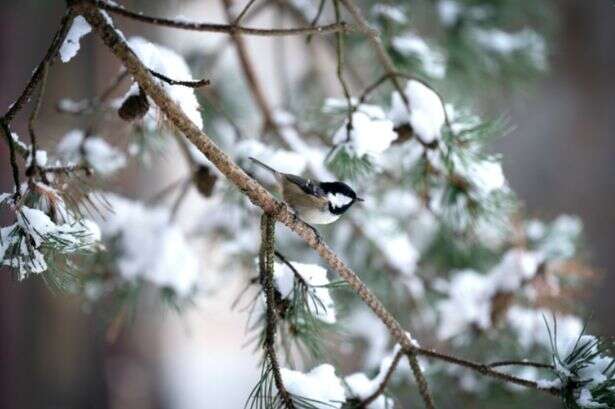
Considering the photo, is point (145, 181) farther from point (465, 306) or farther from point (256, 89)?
point (465, 306)

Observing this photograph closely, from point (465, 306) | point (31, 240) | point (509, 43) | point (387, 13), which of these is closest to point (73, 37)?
point (31, 240)

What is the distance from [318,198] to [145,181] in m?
2.46

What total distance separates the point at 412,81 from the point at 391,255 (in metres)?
0.55

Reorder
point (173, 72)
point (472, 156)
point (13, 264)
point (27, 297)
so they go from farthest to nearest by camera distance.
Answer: point (27, 297), point (472, 156), point (173, 72), point (13, 264)

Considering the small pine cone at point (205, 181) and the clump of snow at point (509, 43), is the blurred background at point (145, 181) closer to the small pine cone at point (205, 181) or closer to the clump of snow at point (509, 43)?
the clump of snow at point (509, 43)

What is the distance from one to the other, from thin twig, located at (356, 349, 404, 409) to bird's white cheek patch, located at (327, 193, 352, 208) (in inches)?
6.9

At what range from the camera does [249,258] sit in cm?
124

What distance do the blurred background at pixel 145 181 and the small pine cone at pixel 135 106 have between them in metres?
1.89

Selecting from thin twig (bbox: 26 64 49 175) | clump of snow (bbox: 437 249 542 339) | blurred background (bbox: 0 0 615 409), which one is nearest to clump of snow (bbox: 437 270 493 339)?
clump of snow (bbox: 437 249 542 339)

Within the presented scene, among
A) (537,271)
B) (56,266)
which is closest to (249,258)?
(537,271)

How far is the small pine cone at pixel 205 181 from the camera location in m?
0.90

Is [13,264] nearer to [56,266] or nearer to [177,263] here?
[56,266]

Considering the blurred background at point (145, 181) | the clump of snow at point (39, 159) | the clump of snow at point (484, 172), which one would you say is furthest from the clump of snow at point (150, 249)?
the blurred background at point (145, 181)

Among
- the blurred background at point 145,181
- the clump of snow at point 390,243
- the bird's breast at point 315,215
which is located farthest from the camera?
the blurred background at point 145,181
